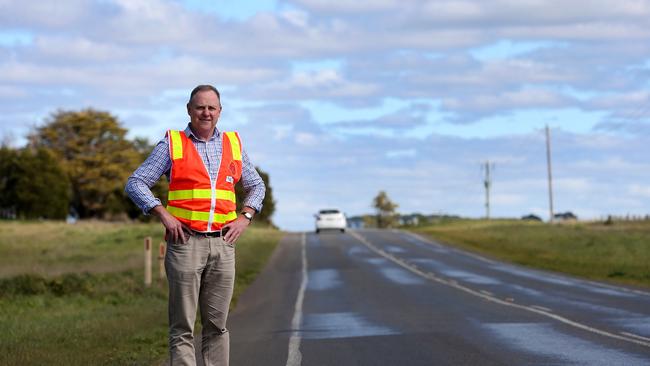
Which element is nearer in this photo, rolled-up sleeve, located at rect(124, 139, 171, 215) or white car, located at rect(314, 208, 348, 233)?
rolled-up sleeve, located at rect(124, 139, 171, 215)

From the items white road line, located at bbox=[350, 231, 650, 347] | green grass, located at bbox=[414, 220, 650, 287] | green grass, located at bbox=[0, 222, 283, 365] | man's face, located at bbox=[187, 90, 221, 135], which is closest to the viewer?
man's face, located at bbox=[187, 90, 221, 135]

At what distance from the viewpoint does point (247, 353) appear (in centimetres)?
1351

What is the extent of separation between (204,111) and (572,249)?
152 feet

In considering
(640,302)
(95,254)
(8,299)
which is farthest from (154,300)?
(95,254)

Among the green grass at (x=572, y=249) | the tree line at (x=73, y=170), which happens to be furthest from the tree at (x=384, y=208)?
the green grass at (x=572, y=249)

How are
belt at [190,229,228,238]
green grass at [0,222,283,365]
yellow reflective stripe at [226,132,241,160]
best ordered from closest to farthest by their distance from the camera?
belt at [190,229,228,238]
yellow reflective stripe at [226,132,241,160]
green grass at [0,222,283,365]

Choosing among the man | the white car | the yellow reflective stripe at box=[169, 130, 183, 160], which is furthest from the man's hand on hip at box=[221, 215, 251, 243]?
the white car

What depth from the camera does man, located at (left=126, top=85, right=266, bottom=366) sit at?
7.21m

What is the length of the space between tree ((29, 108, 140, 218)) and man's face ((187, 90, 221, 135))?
3803 inches

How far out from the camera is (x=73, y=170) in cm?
10394

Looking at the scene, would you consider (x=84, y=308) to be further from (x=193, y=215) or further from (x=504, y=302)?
(x=193, y=215)

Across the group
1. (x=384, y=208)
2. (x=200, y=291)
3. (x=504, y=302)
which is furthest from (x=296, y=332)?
(x=384, y=208)

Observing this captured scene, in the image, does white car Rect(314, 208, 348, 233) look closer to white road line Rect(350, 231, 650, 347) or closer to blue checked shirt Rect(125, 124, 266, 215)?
white road line Rect(350, 231, 650, 347)

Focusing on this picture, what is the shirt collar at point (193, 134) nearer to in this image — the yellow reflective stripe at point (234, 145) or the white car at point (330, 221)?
the yellow reflective stripe at point (234, 145)
